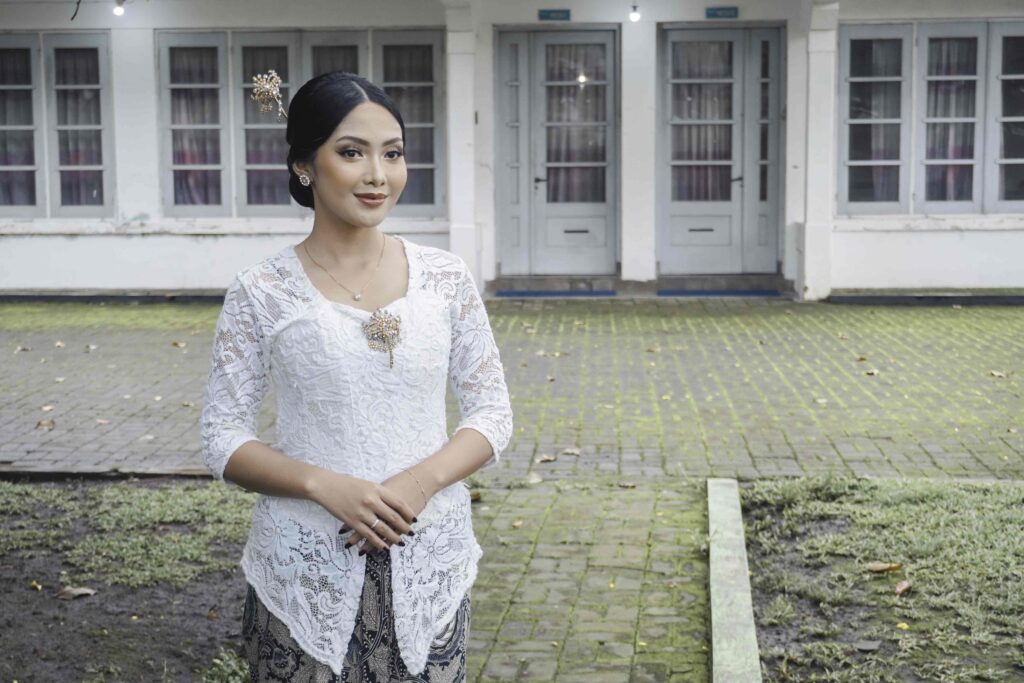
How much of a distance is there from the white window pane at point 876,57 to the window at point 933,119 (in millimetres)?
12

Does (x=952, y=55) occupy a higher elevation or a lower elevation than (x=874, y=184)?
higher

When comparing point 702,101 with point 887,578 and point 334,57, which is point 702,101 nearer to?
point 334,57

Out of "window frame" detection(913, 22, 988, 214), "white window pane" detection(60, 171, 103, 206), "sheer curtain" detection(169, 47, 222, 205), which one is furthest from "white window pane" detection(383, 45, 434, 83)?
"window frame" detection(913, 22, 988, 214)

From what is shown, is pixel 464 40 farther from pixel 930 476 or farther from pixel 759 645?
pixel 759 645

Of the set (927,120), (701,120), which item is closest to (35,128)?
(701,120)

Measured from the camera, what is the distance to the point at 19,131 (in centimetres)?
1888

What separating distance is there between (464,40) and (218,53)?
3.26 meters

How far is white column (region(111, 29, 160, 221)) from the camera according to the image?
18422 millimetres

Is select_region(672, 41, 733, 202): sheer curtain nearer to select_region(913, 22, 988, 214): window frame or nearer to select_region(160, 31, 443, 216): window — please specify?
select_region(913, 22, 988, 214): window frame

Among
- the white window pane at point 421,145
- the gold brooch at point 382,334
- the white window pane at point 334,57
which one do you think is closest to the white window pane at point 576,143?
the white window pane at point 421,145

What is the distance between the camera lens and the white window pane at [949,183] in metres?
18.0

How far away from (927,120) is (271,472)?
53.1 feet

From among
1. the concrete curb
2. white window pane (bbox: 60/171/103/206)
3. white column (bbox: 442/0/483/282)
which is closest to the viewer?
the concrete curb

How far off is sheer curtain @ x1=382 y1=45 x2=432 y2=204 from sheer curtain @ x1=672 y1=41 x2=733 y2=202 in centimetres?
305
